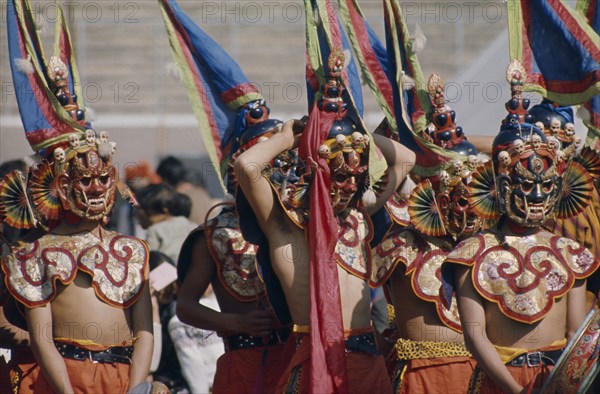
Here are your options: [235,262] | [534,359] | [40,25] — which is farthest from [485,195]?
[40,25]

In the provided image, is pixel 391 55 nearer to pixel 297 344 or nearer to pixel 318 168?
pixel 318 168

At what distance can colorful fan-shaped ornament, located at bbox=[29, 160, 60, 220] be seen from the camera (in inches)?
239

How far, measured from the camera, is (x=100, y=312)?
6.01 metres

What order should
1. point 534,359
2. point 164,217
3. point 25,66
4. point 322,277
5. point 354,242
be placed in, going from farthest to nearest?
point 164,217
point 25,66
point 354,242
point 322,277
point 534,359

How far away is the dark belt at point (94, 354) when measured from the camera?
236 inches

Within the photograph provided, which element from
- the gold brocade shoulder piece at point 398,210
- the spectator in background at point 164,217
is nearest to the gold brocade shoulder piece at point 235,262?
the gold brocade shoulder piece at point 398,210

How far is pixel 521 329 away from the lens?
5363 millimetres

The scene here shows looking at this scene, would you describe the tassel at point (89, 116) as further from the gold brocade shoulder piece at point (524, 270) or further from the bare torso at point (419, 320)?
the gold brocade shoulder piece at point (524, 270)

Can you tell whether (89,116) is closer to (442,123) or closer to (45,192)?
(45,192)

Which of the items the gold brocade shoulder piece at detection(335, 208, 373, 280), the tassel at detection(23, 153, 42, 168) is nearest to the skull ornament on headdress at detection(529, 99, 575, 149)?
the gold brocade shoulder piece at detection(335, 208, 373, 280)

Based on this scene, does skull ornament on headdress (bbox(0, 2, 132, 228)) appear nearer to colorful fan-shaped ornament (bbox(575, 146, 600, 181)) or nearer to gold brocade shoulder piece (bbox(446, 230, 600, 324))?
gold brocade shoulder piece (bbox(446, 230, 600, 324))

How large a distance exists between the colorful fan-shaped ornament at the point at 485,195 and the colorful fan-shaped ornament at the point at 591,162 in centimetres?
67

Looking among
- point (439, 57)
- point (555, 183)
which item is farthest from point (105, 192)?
point (439, 57)

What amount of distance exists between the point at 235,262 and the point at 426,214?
92 cm
